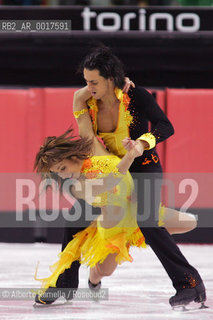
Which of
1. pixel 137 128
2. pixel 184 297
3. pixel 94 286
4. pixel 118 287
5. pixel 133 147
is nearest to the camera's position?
pixel 133 147

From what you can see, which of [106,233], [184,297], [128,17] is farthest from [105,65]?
[128,17]

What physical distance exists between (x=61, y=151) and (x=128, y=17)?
7.55 ft

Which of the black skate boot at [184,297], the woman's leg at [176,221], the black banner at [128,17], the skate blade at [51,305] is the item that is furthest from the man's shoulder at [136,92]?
the black banner at [128,17]

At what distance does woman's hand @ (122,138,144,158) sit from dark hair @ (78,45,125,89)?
0.28 meters

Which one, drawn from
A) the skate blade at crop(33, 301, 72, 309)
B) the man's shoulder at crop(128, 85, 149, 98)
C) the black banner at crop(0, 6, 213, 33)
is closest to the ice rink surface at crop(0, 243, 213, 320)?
the skate blade at crop(33, 301, 72, 309)

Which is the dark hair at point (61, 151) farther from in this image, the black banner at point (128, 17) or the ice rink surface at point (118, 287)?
the black banner at point (128, 17)

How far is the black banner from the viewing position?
4.67m

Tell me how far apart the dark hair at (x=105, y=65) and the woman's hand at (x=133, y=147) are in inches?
11.0

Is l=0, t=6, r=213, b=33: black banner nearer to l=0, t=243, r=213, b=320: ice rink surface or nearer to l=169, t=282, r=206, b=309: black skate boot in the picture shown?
l=0, t=243, r=213, b=320: ice rink surface

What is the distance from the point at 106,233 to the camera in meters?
2.69

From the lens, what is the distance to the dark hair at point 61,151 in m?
2.62

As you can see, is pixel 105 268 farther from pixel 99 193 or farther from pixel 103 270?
pixel 99 193

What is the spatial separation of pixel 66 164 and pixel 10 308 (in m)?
0.62

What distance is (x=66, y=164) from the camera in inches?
104
